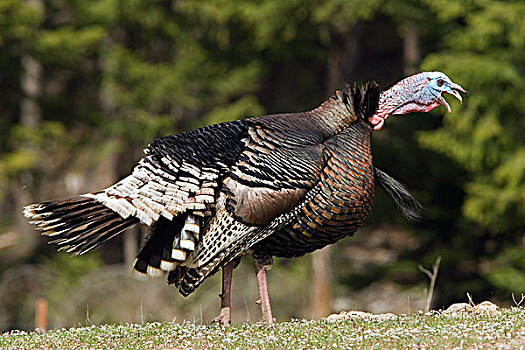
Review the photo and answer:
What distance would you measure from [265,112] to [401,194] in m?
10.4

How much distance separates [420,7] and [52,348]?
11.3 meters

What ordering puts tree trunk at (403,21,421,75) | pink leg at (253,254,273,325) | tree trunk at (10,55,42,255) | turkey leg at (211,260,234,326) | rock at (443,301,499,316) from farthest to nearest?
tree trunk at (10,55,42,255), tree trunk at (403,21,421,75), rock at (443,301,499,316), turkey leg at (211,260,234,326), pink leg at (253,254,273,325)

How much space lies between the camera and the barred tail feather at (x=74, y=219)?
6.57 meters

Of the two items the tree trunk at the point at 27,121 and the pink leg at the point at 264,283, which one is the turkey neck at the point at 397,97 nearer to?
the pink leg at the point at 264,283

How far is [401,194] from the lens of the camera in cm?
827

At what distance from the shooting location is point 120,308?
16.5 meters

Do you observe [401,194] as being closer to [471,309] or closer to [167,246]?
[471,309]

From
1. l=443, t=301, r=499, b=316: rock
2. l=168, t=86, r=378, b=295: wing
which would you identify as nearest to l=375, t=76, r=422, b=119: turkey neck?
l=168, t=86, r=378, b=295: wing

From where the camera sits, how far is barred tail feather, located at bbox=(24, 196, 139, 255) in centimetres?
657

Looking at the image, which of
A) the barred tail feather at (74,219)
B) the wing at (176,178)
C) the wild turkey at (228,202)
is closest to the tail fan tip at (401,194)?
the wild turkey at (228,202)

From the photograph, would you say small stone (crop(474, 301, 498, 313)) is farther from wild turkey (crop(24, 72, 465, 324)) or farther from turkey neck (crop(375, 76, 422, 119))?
turkey neck (crop(375, 76, 422, 119))

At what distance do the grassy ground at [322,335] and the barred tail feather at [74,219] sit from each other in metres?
0.89

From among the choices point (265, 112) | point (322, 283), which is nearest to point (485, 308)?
point (322, 283)

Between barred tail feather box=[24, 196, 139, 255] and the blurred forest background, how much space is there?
24.5ft
